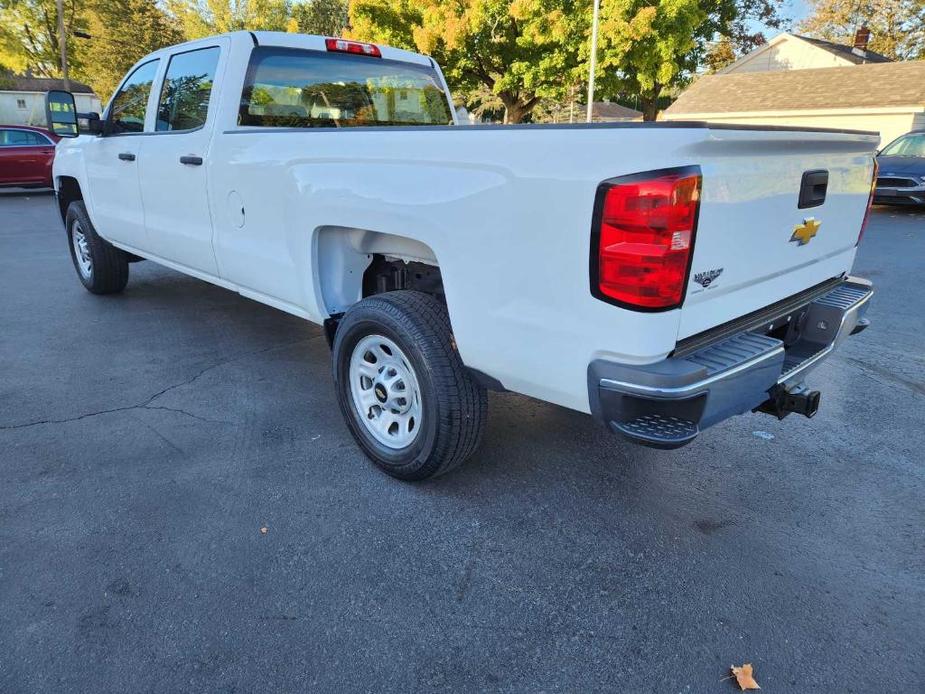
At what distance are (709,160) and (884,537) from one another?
1851 mm

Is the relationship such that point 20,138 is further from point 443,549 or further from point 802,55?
point 802,55

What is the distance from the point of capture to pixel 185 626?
88.3 inches

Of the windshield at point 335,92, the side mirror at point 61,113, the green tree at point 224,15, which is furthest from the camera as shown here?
the green tree at point 224,15

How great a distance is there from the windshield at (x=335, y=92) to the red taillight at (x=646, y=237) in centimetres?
273

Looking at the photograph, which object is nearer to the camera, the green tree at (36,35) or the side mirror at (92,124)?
the side mirror at (92,124)

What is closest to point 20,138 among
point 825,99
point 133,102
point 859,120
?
point 133,102

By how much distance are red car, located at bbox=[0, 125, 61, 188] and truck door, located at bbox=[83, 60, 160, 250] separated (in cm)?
1224

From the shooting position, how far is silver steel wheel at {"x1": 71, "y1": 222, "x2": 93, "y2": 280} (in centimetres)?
635

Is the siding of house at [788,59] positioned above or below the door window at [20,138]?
above

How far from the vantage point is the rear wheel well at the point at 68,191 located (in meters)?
6.22

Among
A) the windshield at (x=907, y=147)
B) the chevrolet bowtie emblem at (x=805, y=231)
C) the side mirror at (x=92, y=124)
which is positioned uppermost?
the side mirror at (x=92, y=124)

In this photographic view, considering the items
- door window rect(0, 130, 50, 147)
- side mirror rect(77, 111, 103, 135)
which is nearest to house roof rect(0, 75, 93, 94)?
door window rect(0, 130, 50, 147)

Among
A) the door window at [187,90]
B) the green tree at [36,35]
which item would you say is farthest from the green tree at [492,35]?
the green tree at [36,35]

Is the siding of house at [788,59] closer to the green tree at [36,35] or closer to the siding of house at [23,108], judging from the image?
the siding of house at [23,108]
